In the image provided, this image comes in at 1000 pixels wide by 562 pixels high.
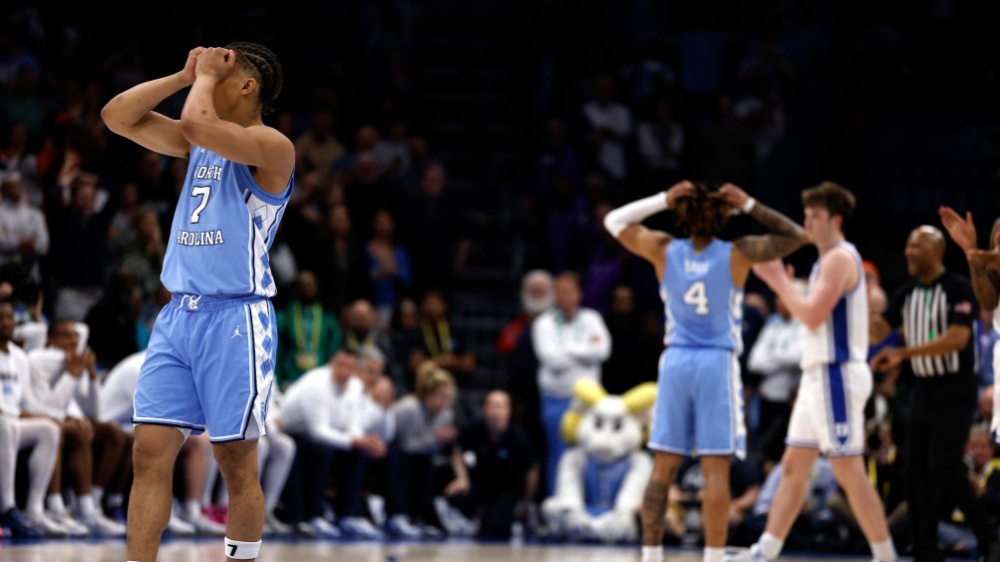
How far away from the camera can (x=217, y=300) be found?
6020mm

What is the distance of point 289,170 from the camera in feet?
20.0

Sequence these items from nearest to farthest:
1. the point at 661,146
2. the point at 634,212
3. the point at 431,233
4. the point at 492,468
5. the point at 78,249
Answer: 1. the point at 634,212
2. the point at 78,249
3. the point at 492,468
4. the point at 431,233
5. the point at 661,146

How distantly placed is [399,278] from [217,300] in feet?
29.3

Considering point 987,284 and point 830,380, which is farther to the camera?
point 830,380

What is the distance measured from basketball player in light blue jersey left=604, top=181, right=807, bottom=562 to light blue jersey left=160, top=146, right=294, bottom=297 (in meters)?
3.23

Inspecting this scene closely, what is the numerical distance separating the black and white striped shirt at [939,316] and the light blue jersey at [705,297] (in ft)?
5.50

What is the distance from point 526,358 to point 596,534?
2.04 meters

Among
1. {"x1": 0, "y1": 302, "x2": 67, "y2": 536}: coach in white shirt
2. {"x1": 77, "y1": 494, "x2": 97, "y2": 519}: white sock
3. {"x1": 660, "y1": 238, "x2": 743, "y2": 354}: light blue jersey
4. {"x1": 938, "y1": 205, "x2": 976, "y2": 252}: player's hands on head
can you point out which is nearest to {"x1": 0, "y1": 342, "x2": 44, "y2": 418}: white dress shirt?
{"x1": 0, "y1": 302, "x2": 67, "y2": 536}: coach in white shirt

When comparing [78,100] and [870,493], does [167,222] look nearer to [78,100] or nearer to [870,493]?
[78,100]

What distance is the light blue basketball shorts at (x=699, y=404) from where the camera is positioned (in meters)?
8.48

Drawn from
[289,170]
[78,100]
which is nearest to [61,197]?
[78,100]

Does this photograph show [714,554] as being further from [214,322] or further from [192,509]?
[192,509]

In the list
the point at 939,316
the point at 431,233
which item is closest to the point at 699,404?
the point at 939,316

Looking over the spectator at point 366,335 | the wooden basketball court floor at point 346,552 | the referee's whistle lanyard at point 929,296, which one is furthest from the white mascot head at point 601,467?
the referee's whistle lanyard at point 929,296
